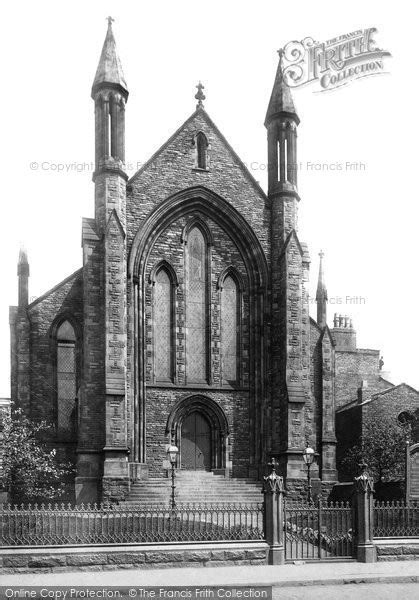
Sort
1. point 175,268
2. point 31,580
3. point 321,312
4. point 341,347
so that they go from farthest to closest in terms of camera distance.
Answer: point 341,347
point 321,312
point 175,268
point 31,580

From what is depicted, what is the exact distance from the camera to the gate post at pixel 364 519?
59.0 ft

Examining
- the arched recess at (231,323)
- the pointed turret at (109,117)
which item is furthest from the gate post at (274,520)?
the pointed turret at (109,117)

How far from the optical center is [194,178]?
30.4m

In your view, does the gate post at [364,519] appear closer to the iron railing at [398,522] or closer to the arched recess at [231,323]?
the iron railing at [398,522]

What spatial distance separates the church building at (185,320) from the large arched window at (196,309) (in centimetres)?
5

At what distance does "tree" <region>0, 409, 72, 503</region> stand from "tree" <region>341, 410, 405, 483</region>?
13264 millimetres

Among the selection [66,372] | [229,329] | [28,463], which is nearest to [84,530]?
[28,463]

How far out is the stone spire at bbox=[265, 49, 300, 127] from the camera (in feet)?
102

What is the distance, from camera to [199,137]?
102 ft

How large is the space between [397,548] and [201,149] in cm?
1763

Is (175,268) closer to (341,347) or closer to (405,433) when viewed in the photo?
(405,433)

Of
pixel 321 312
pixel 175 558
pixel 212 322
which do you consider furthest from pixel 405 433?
pixel 175 558

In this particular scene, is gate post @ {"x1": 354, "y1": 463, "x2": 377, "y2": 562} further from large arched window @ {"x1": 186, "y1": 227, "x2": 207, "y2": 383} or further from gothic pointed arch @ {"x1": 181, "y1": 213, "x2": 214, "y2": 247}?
gothic pointed arch @ {"x1": 181, "y1": 213, "x2": 214, "y2": 247}

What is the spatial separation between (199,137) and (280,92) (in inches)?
147
